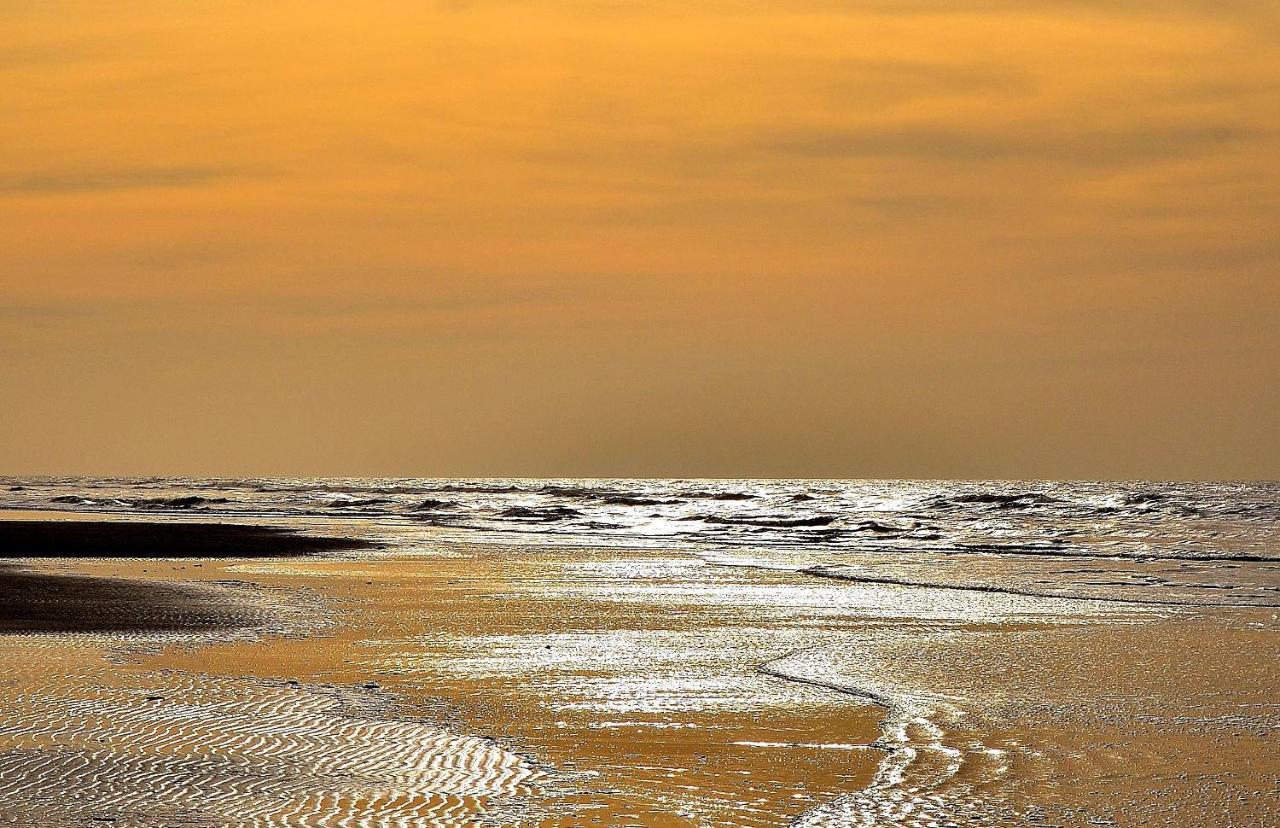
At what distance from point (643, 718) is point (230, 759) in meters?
3.52

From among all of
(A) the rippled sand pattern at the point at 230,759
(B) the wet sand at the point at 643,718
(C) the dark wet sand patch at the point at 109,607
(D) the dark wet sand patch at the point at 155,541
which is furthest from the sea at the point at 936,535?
(A) the rippled sand pattern at the point at 230,759

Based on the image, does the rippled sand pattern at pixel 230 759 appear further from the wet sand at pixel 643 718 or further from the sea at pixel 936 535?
the sea at pixel 936 535

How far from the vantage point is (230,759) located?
30.5ft

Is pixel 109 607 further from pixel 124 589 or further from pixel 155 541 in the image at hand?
pixel 155 541

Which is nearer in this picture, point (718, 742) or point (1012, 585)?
point (718, 742)

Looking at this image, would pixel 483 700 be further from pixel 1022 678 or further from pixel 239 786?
pixel 1022 678

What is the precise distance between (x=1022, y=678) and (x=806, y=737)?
13.3ft

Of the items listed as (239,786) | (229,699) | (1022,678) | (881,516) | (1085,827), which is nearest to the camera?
(1085,827)

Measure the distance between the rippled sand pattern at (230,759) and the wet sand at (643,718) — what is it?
0.10 feet

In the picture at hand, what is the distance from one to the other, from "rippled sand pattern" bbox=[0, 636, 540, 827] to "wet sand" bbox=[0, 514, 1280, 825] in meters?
0.03

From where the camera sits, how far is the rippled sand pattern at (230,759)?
7.97 m

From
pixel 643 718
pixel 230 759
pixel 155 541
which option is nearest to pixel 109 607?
pixel 230 759

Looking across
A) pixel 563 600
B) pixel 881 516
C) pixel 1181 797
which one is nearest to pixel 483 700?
pixel 1181 797

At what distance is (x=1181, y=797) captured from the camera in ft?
28.2
